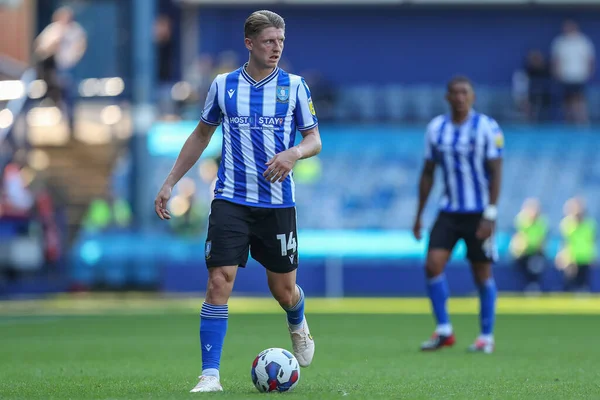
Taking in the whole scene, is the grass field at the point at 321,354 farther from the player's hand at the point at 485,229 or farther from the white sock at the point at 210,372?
the player's hand at the point at 485,229

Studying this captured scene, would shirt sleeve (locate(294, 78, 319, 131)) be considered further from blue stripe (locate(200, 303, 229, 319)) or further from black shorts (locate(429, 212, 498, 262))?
black shorts (locate(429, 212, 498, 262))

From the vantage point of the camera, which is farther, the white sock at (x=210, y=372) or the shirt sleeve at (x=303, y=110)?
the shirt sleeve at (x=303, y=110)

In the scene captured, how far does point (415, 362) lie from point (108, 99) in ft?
64.0

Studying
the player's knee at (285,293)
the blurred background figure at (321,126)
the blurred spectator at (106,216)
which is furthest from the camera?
the blurred spectator at (106,216)

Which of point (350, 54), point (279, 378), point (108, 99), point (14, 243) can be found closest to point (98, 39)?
point (108, 99)

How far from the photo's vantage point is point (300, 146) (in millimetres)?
7422

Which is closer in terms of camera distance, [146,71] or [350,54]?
[146,71]

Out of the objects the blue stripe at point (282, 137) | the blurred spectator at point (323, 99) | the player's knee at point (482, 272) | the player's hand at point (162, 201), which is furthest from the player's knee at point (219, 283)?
the blurred spectator at point (323, 99)

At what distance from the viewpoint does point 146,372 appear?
873 cm

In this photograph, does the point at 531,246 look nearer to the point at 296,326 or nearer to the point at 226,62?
the point at 226,62

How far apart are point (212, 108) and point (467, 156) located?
3965mm

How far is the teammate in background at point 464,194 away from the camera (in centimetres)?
1107

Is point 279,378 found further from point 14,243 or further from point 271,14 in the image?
point 14,243

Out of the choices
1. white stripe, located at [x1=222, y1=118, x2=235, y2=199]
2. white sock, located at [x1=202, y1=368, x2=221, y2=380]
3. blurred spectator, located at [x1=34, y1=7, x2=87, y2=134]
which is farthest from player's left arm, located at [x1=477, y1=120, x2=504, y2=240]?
blurred spectator, located at [x1=34, y1=7, x2=87, y2=134]
